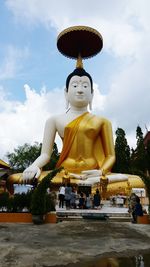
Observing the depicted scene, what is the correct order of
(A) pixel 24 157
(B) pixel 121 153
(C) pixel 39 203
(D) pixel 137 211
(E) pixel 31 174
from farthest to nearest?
(A) pixel 24 157 < (B) pixel 121 153 < (E) pixel 31 174 < (D) pixel 137 211 < (C) pixel 39 203

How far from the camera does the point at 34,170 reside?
54.0ft

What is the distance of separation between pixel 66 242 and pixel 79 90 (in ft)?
43.3

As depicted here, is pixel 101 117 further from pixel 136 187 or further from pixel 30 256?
pixel 30 256

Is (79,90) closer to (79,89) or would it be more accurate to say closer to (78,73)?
(79,89)

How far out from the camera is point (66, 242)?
6.23m

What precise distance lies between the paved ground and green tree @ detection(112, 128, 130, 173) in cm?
2326

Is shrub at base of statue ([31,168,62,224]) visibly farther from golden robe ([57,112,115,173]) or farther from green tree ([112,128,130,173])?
green tree ([112,128,130,173])

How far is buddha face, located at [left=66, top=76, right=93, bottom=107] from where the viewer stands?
61.1ft

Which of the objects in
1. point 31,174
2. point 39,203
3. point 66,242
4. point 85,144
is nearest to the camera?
point 66,242

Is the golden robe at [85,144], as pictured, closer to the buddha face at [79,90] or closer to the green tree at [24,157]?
the buddha face at [79,90]

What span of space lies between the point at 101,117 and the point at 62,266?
14.4m

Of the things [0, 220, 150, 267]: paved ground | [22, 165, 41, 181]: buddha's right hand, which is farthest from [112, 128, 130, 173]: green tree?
[0, 220, 150, 267]: paved ground

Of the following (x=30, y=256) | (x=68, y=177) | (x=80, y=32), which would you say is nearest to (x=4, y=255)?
(x=30, y=256)

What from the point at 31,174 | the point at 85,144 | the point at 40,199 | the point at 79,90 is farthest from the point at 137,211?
the point at 79,90
